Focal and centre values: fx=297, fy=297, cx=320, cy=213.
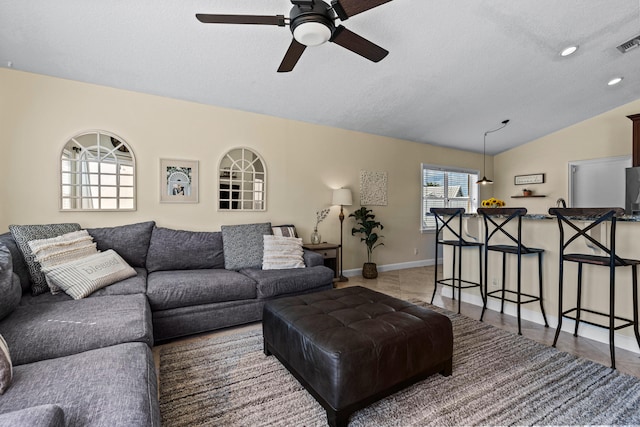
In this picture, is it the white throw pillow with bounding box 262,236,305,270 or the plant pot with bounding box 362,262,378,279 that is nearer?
the white throw pillow with bounding box 262,236,305,270

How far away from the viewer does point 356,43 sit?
2035 mm

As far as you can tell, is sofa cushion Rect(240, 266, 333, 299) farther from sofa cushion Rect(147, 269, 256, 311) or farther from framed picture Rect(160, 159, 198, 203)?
framed picture Rect(160, 159, 198, 203)

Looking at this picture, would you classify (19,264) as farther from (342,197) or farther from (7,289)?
(342,197)

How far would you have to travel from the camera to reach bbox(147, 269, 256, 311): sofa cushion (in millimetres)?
2482

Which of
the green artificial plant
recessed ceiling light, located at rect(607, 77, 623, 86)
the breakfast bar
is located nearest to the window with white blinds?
the green artificial plant

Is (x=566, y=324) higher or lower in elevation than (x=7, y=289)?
lower

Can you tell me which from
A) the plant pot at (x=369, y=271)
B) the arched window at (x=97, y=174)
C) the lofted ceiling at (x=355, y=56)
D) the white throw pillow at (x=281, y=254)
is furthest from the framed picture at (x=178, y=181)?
the plant pot at (x=369, y=271)

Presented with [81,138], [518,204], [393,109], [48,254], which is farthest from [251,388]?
[518,204]

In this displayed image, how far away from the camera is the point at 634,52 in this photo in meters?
3.41

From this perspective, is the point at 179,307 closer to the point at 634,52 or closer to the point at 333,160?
the point at 333,160

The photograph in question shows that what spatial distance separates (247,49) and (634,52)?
4351 mm

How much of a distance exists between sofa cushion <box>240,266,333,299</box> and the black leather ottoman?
721mm

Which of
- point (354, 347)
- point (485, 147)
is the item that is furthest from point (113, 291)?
point (485, 147)

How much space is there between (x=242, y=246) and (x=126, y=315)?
1.65 meters
